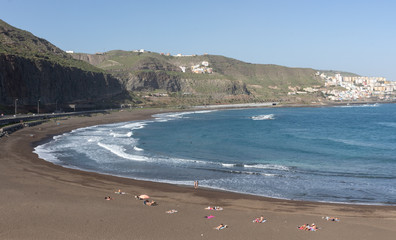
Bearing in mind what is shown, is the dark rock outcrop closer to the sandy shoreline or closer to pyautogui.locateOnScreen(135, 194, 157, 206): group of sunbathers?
the sandy shoreline

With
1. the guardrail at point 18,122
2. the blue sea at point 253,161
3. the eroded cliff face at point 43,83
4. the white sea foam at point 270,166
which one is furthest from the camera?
the eroded cliff face at point 43,83

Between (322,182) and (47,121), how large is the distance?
51841 millimetres

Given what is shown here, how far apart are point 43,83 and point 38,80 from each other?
163 cm

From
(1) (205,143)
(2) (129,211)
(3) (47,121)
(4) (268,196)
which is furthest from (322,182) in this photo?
(3) (47,121)

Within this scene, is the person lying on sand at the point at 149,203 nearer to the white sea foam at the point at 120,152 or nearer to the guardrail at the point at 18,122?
the white sea foam at the point at 120,152

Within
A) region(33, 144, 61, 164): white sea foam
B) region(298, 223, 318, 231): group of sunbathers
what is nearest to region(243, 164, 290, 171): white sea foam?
region(298, 223, 318, 231): group of sunbathers

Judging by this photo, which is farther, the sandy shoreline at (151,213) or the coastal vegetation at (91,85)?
the coastal vegetation at (91,85)

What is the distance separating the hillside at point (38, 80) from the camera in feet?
227

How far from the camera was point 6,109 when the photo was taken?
65250 mm

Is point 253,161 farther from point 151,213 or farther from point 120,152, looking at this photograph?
point 151,213

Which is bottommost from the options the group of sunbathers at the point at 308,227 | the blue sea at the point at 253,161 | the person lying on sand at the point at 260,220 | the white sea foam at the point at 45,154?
the blue sea at the point at 253,161

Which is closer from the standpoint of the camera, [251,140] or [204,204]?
[204,204]

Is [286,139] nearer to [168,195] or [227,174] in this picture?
[227,174]

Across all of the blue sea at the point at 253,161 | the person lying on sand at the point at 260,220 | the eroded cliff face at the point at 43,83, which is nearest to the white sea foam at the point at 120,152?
the blue sea at the point at 253,161
